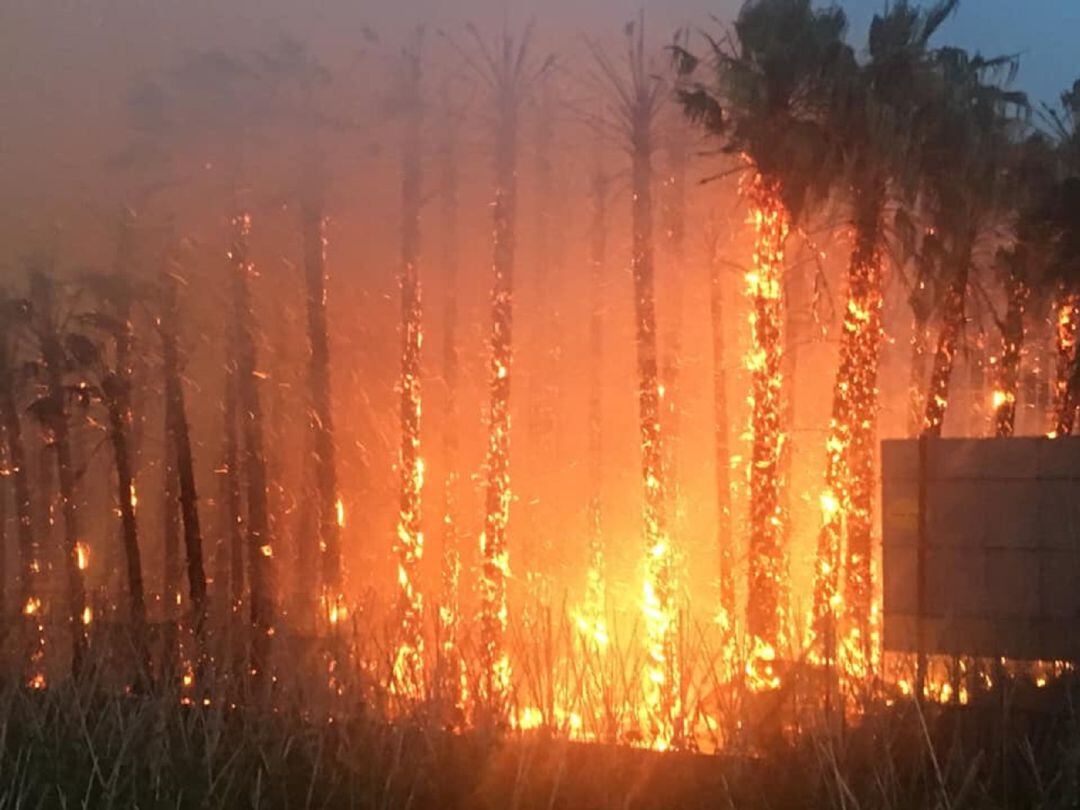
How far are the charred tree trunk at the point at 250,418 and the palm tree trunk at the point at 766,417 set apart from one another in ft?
38.5

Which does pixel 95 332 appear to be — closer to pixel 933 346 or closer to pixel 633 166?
pixel 633 166

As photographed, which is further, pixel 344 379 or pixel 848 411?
pixel 344 379

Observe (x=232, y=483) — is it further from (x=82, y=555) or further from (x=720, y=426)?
(x=720, y=426)

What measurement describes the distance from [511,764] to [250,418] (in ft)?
82.1

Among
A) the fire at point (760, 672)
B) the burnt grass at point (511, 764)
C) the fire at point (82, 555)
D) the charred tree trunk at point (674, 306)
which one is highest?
the charred tree trunk at point (674, 306)

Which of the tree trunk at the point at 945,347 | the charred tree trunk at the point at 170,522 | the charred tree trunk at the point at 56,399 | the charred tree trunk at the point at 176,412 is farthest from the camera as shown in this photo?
Result: the charred tree trunk at the point at 56,399

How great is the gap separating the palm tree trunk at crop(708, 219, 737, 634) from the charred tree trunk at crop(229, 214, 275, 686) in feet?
38.6

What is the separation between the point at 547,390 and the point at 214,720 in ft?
111

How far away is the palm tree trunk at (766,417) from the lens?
2059 centimetres

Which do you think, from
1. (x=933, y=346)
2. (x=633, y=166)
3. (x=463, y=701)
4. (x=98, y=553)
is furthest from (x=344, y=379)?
(x=463, y=701)

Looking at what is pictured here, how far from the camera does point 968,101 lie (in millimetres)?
19578

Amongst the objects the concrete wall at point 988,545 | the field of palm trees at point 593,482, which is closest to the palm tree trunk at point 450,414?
the field of palm trees at point 593,482

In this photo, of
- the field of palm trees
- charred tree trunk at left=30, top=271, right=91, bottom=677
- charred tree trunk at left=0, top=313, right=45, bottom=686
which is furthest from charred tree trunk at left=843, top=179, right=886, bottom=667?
charred tree trunk at left=30, top=271, right=91, bottom=677

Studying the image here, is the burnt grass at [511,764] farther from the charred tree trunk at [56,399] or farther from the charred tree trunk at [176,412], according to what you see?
the charred tree trunk at [56,399]
